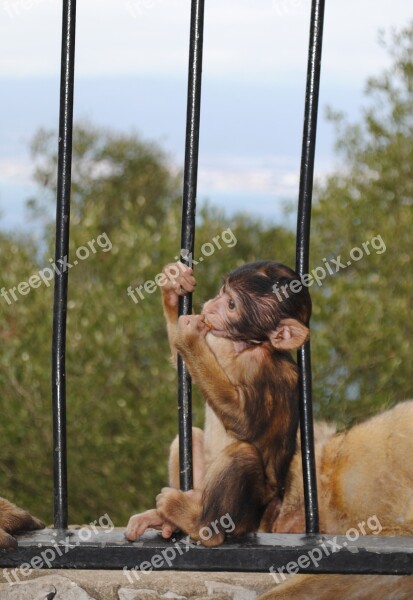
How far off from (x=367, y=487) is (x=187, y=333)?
621 millimetres

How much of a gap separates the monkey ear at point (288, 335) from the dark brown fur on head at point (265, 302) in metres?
0.02

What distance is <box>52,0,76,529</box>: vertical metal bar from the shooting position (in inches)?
73.5

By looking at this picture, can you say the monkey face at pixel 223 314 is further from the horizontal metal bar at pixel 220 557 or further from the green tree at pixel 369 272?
the green tree at pixel 369 272

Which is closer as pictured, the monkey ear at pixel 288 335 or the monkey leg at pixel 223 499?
the monkey leg at pixel 223 499

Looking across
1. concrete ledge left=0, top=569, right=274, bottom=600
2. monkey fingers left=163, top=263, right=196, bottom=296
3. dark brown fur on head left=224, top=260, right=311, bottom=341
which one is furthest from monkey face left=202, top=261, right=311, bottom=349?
concrete ledge left=0, top=569, right=274, bottom=600

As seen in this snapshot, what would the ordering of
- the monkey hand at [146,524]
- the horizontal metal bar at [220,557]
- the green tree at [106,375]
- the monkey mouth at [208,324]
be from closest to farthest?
the horizontal metal bar at [220,557] < the monkey hand at [146,524] < the monkey mouth at [208,324] < the green tree at [106,375]

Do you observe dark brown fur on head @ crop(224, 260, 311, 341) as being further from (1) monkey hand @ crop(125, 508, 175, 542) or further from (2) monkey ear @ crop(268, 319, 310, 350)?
(1) monkey hand @ crop(125, 508, 175, 542)

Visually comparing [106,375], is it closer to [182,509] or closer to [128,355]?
[128,355]

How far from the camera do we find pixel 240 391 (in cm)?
213

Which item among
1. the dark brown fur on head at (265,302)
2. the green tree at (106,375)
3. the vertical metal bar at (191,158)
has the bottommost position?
the green tree at (106,375)

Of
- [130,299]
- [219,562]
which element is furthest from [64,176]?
[130,299]

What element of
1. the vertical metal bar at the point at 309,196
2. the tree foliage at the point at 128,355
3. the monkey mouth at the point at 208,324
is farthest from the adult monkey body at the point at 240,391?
the tree foliage at the point at 128,355

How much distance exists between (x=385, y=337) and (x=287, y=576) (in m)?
3.77

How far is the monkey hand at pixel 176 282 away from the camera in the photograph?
79.0 inches
